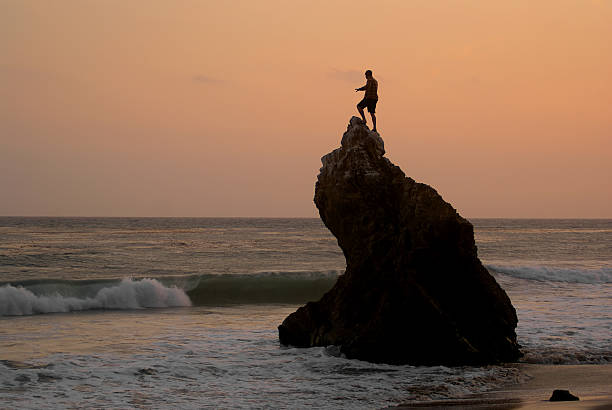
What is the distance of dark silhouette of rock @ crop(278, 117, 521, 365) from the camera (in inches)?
470

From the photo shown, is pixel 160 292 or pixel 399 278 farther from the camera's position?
pixel 160 292

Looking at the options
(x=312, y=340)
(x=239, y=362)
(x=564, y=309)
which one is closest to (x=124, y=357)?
(x=239, y=362)

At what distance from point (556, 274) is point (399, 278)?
75.8 feet

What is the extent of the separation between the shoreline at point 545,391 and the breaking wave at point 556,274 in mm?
19764

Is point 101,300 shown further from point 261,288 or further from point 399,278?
point 399,278

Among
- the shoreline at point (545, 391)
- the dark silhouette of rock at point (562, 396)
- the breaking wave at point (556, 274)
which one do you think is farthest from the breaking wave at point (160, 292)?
the dark silhouette of rock at point (562, 396)

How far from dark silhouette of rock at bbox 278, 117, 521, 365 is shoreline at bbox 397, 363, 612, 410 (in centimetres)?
94

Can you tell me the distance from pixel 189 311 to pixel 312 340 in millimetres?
8274

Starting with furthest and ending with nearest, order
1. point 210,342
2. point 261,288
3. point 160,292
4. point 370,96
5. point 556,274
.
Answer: point 556,274 < point 261,288 < point 160,292 < point 210,342 < point 370,96

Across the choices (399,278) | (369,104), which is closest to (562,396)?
(399,278)

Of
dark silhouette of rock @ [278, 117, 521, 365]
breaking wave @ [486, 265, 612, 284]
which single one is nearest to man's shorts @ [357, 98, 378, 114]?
dark silhouette of rock @ [278, 117, 521, 365]

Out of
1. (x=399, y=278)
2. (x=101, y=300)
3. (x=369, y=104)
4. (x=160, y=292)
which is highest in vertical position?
(x=369, y=104)

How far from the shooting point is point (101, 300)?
2284 cm

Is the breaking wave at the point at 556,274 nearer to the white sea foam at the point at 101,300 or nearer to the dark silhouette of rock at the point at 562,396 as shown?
the white sea foam at the point at 101,300
